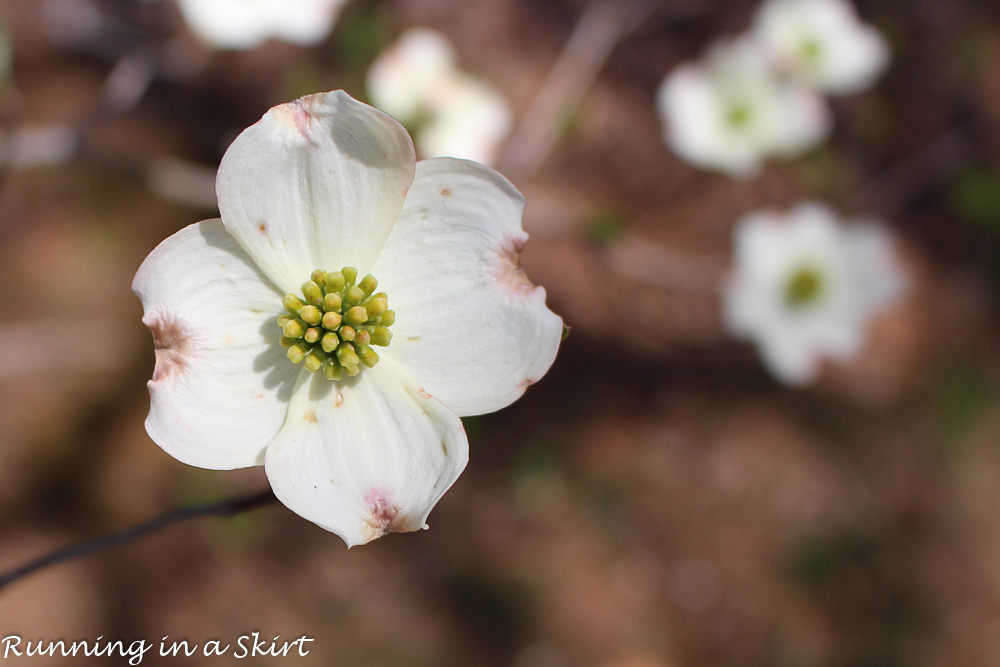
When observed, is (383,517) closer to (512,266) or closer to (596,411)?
(512,266)

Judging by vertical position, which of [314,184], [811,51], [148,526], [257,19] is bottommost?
[148,526]

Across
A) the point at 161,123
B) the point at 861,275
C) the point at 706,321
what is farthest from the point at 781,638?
the point at 161,123

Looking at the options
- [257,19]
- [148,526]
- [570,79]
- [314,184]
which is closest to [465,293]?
[314,184]

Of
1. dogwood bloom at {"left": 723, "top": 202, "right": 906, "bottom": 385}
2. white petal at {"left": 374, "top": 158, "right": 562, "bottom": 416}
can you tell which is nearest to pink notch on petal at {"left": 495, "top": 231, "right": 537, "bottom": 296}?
white petal at {"left": 374, "top": 158, "right": 562, "bottom": 416}

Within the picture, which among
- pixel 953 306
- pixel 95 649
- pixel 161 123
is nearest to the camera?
pixel 95 649

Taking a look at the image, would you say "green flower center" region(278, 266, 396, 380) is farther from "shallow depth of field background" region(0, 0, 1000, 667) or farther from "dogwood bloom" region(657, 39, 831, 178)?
"dogwood bloom" region(657, 39, 831, 178)

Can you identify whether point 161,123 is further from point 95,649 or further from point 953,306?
point 953,306
